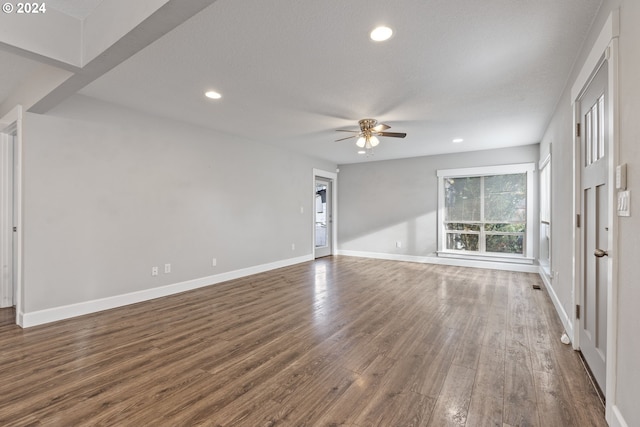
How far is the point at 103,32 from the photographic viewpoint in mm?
1956

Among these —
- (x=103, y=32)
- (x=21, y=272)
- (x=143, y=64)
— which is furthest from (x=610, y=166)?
(x=21, y=272)

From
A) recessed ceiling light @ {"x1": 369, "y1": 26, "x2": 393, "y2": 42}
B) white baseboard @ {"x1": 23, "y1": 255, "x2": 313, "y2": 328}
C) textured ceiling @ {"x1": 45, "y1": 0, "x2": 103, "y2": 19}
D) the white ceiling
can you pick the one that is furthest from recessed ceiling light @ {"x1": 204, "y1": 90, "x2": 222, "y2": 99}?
white baseboard @ {"x1": 23, "y1": 255, "x2": 313, "y2": 328}

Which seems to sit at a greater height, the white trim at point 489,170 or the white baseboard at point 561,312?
the white trim at point 489,170

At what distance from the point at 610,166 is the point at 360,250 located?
247 inches

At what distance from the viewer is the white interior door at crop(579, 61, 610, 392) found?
6.13ft

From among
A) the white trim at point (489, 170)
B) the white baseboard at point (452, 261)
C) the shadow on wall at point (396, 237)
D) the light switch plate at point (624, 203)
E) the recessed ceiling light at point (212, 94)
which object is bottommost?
the white baseboard at point (452, 261)

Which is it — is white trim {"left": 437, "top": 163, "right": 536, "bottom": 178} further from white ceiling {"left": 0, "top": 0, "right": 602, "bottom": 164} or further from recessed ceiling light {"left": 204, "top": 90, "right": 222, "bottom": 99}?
recessed ceiling light {"left": 204, "top": 90, "right": 222, "bottom": 99}

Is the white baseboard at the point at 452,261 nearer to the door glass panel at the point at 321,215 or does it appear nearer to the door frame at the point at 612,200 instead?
the door glass panel at the point at 321,215

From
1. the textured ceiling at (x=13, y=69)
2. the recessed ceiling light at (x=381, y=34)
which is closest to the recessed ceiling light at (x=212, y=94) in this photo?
the textured ceiling at (x=13, y=69)

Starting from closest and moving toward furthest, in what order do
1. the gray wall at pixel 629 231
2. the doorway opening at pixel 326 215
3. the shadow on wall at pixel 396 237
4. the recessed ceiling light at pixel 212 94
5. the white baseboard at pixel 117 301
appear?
the gray wall at pixel 629 231 < the white baseboard at pixel 117 301 < the recessed ceiling light at pixel 212 94 < the shadow on wall at pixel 396 237 < the doorway opening at pixel 326 215

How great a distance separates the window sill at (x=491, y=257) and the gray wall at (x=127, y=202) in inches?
162

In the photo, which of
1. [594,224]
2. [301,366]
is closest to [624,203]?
[594,224]

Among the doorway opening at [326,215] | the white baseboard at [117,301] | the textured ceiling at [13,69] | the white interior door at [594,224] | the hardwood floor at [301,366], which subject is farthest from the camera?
the doorway opening at [326,215]

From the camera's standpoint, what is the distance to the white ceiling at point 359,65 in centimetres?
193
